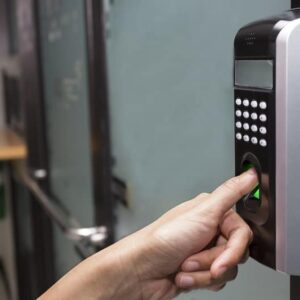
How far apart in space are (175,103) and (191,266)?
380mm

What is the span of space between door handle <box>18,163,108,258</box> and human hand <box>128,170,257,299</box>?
0.69m

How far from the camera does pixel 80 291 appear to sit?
62 cm

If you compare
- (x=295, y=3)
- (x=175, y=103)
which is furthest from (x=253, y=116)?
(x=175, y=103)

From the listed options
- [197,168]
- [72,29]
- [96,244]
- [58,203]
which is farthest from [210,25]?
[58,203]

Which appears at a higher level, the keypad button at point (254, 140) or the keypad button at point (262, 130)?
the keypad button at point (262, 130)

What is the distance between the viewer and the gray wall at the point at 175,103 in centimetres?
72

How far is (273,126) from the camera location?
449mm

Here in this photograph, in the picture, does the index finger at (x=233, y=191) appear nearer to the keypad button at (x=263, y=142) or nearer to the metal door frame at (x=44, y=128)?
the keypad button at (x=263, y=142)

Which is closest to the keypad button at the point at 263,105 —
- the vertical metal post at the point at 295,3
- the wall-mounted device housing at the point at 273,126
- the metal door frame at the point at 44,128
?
the wall-mounted device housing at the point at 273,126

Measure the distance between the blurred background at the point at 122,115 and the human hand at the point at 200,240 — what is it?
0.13 meters

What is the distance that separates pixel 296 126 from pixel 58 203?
1413 millimetres

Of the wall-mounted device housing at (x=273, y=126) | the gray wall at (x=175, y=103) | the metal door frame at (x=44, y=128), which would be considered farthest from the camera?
the metal door frame at (x=44, y=128)

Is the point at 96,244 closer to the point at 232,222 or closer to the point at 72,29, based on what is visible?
the point at 72,29

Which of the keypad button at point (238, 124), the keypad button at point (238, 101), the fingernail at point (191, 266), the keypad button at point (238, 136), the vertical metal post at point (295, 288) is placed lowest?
the vertical metal post at point (295, 288)
